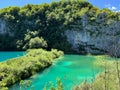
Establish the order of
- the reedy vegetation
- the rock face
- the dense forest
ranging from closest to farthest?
the reedy vegetation → the rock face → the dense forest

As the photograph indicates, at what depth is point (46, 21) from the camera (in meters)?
88.4

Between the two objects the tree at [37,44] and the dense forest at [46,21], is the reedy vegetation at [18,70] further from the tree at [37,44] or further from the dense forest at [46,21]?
the dense forest at [46,21]

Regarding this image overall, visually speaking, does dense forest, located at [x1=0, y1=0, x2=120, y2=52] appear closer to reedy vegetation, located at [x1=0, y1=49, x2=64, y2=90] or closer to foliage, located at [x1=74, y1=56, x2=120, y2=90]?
reedy vegetation, located at [x1=0, y1=49, x2=64, y2=90]

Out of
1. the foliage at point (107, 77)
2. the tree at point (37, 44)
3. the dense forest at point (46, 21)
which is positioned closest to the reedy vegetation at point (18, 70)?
the foliage at point (107, 77)

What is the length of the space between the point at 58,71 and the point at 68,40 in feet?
142

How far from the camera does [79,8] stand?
90.8m

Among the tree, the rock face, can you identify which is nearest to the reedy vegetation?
the tree

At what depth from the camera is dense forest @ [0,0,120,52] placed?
261 ft

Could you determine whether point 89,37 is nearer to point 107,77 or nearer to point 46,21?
point 46,21

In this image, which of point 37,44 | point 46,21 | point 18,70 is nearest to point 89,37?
point 37,44

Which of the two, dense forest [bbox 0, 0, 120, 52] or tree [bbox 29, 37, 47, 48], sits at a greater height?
dense forest [bbox 0, 0, 120, 52]

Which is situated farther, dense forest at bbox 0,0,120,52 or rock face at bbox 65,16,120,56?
dense forest at bbox 0,0,120,52

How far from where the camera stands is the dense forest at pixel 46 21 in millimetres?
79438

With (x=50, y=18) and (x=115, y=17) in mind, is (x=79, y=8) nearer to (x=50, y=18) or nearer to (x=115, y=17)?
(x=50, y=18)
